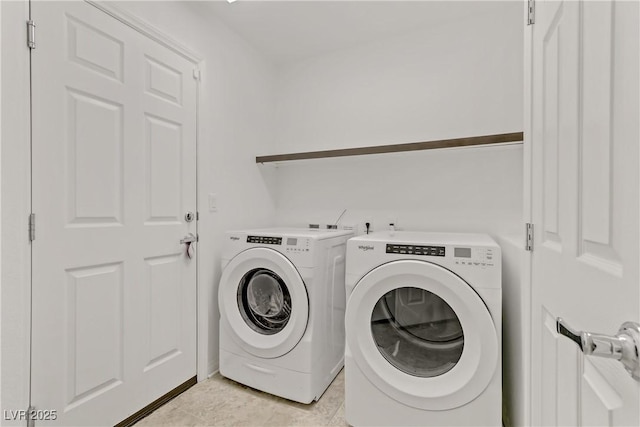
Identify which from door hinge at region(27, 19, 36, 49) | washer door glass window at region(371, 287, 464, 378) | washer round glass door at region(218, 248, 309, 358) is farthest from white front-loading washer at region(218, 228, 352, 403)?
door hinge at region(27, 19, 36, 49)

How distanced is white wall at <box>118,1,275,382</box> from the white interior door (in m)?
1.72

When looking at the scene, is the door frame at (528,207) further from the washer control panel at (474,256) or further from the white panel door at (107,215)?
the white panel door at (107,215)

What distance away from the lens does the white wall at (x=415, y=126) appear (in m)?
1.96

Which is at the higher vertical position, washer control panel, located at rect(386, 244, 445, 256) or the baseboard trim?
washer control panel, located at rect(386, 244, 445, 256)

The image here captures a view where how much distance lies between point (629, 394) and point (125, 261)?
176cm

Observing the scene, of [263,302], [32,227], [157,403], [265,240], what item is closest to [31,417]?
[157,403]

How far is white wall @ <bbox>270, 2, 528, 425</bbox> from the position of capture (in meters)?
1.96

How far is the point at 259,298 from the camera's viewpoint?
6.22 feet

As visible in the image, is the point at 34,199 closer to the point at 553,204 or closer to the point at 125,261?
the point at 125,261

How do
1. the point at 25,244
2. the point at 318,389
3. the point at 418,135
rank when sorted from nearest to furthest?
the point at 25,244 → the point at 318,389 → the point at 418,135

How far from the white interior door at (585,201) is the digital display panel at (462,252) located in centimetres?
41

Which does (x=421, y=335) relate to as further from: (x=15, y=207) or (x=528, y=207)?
(x=15, y=207)

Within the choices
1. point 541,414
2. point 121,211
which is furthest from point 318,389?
point 121,211

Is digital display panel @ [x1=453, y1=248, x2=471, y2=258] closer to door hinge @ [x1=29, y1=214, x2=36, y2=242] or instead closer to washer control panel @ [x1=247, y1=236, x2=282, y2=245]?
washer control panel @ [x1=247, y1=236, x2=282, y2=245]
